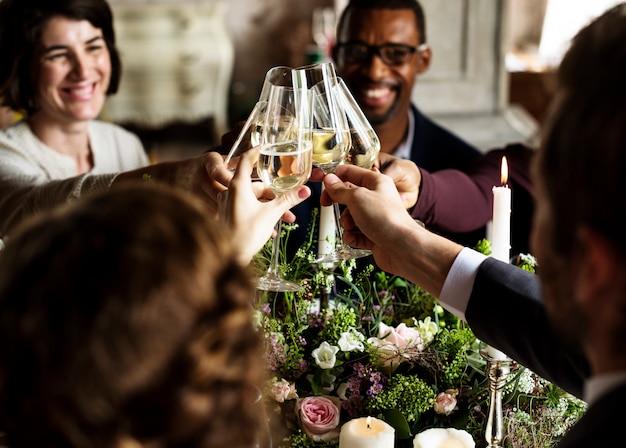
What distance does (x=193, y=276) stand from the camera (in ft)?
2.17

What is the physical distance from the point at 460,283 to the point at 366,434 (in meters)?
0.27

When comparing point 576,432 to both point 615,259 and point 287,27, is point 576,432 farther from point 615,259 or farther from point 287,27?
point 287,27

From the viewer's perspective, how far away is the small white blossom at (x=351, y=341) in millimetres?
1252

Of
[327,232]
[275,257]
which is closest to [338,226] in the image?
[327,232]

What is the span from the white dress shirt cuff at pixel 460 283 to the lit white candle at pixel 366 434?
0.70ft

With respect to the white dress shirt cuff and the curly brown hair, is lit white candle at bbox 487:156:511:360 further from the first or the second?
the curly brown hair

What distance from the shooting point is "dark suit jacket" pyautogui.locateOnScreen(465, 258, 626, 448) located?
3.63 ft

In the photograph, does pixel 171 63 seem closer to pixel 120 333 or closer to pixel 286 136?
pixel 286 136

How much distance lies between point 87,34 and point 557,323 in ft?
6.83

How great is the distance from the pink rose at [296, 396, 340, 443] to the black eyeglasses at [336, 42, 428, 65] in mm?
1605

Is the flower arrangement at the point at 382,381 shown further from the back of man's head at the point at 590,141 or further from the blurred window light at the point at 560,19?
the blurred window light at the point at 560,19

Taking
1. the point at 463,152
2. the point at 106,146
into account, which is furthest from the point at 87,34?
the point at 463,152

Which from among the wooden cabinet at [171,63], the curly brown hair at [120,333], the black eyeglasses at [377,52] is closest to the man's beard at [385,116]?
the black eyeglasses at [377,52]

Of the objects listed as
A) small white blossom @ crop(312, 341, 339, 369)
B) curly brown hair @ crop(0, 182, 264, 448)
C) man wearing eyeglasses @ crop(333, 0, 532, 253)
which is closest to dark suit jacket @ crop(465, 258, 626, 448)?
small white blossom @ crop(312, 341, 339, 369)
